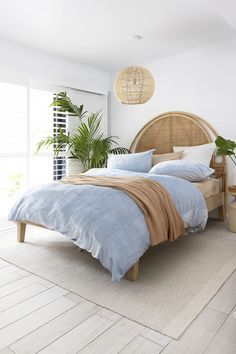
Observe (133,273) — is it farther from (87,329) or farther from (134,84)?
(134,84)

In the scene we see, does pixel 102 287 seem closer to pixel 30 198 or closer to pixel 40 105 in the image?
pixel 30 198

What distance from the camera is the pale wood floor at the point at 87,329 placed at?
1555 millimetres

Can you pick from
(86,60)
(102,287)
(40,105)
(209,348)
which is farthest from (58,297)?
(86,60)

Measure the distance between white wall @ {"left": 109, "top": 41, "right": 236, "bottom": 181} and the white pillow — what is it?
34cm

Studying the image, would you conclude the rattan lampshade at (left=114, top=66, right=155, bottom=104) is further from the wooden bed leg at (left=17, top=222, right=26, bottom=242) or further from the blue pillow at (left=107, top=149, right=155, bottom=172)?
the wooden bed leg at (left=17, top=222, right=26, bottom=242)

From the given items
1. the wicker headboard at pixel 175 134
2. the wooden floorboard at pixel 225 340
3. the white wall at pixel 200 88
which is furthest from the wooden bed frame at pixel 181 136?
the wooden floorboard at pixel 225 340

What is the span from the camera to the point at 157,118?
4719 millimetres

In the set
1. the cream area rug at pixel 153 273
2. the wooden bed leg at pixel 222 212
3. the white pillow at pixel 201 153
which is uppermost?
the white pillow at pixel 201 153

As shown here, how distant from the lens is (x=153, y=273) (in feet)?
8.09

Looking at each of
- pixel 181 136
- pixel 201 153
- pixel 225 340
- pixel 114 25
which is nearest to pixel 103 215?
pixel 225 340

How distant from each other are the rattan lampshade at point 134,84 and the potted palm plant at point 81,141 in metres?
1.07

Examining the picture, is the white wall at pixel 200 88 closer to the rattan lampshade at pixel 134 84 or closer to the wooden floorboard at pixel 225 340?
the rattan lampshade at pixel 134 84

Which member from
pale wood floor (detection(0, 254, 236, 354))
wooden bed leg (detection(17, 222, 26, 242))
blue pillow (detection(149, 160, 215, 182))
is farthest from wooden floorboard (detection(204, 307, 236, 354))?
wooden bed leg (detection(17, 222, 26, 242))

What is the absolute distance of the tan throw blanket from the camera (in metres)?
2.44
